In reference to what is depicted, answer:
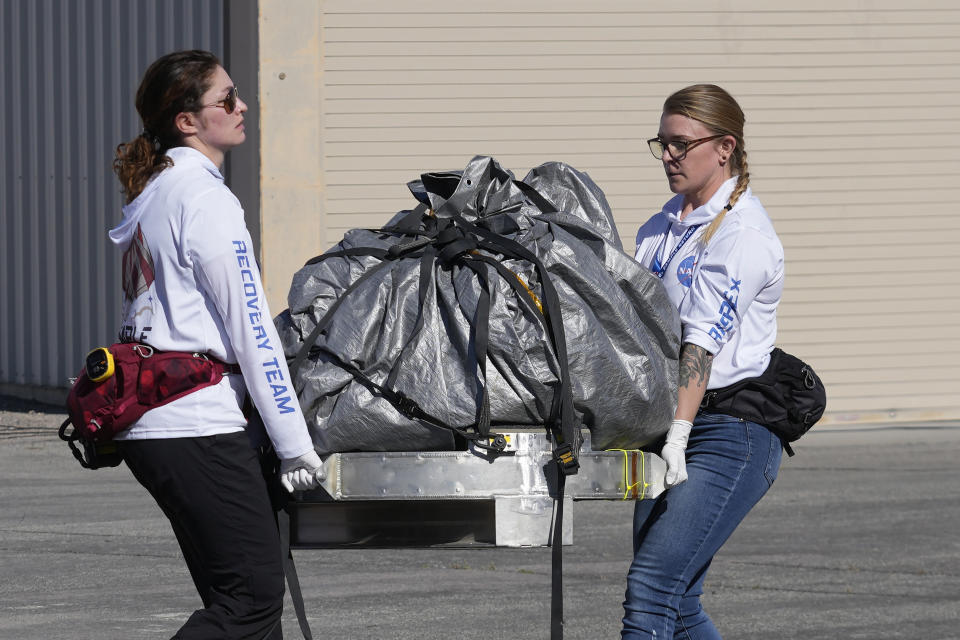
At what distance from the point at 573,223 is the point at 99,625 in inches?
139

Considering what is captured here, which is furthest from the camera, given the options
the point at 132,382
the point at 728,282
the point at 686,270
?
the point at 686,270

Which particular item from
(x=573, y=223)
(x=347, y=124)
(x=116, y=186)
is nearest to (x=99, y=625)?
(x=573, y=223)

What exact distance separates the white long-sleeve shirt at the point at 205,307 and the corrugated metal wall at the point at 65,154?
38.9ft

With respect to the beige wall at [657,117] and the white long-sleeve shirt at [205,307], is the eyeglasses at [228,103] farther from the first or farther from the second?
the beige wall at [657,117]

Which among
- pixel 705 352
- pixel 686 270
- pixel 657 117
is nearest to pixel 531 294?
pixel 705 352

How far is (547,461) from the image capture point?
3758mm

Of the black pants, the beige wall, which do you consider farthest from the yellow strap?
the beige wall

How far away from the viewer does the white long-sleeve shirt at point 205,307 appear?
3740 millimetres

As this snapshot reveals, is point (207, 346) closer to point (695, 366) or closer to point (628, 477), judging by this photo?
point (628, 477)

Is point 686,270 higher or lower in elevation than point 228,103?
lower

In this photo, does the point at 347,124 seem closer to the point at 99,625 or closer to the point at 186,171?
the point at 99,625

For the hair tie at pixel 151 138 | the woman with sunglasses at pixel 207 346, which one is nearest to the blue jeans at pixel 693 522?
the woman with sunglasses at pixel 207 346

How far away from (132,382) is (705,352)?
144cm

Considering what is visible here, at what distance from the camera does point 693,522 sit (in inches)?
165
